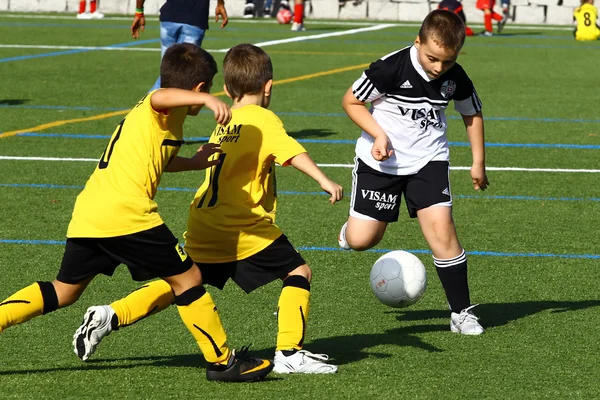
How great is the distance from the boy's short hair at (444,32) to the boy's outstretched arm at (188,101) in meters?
1.49

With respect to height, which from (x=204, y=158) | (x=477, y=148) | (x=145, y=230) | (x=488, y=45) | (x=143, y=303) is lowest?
(x=488, y=45)

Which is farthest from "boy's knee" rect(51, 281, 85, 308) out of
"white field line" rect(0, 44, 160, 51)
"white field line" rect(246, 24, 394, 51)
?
"white field line" rect(246, 24, 394, 51)

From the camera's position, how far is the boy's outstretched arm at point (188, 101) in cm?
432

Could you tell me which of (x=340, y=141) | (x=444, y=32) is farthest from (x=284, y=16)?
(x=444, y=32)

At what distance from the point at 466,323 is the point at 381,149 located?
1.01m

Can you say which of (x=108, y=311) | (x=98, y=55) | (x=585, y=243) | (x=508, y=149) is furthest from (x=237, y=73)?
(x=98, y=55)

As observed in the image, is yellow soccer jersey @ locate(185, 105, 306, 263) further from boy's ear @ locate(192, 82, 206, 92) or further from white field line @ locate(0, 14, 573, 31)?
white field line @ locate(0, 14, 573, 31)

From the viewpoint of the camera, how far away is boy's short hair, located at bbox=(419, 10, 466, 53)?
545cm

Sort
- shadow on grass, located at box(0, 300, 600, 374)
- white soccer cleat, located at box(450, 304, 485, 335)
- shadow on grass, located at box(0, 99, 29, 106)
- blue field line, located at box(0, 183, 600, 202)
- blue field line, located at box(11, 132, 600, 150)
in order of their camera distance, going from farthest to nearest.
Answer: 1. shadow on grass, located at box(0, 99, 29, 106)
2. blue field line, located at box(11, 132, 600, 150)
3. blue field line, located at box(0, 183, 600, 202)
4. white soccer cleat, located at box(450, 304, 485, 335)
5. shadow on grass, located at box(0, 300, 600, 374)

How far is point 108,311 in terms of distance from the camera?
490 cm

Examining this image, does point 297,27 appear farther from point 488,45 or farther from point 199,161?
point 199,161

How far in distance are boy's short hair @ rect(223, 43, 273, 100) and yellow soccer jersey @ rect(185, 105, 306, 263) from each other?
115 millimetres

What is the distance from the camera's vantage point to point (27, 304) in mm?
4676

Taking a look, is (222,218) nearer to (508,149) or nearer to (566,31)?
(508,149)
